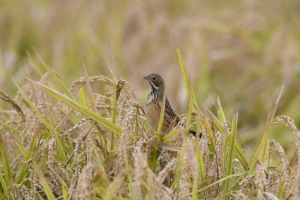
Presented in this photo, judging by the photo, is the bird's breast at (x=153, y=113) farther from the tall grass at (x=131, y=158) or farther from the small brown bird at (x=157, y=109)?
the tall grass at (x=131, y=158)

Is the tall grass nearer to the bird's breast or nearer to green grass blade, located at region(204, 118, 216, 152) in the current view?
green grass blade, located at region(204, 118, 216, 152)

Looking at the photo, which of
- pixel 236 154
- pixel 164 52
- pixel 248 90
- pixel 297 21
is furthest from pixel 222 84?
pixel 236 154

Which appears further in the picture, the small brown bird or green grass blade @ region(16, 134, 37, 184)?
the small brown bird

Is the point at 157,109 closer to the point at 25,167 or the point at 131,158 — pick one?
the point at 131,158

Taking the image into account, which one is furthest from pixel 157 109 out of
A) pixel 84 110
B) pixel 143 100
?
pixel 143 100

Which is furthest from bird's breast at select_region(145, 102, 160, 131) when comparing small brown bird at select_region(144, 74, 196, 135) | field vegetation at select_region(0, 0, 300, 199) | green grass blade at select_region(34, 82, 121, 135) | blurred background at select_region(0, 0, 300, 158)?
blurred background at select_region(0, 0, 300, 158)

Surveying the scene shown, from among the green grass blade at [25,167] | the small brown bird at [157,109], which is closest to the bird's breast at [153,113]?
the small brown bird at [157,109]

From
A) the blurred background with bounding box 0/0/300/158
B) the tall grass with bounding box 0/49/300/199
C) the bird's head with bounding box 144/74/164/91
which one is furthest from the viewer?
the blurred background with bounding box 0/0/300/158

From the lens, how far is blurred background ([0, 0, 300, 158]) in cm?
674

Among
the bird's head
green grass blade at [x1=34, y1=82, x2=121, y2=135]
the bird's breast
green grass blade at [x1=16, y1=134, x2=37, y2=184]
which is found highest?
the bird's head

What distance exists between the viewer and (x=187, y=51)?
7.77m

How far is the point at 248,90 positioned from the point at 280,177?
4.26 m

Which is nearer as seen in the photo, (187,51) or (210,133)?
(210,133)

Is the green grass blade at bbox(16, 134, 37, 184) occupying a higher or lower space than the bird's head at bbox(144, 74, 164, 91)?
lower
